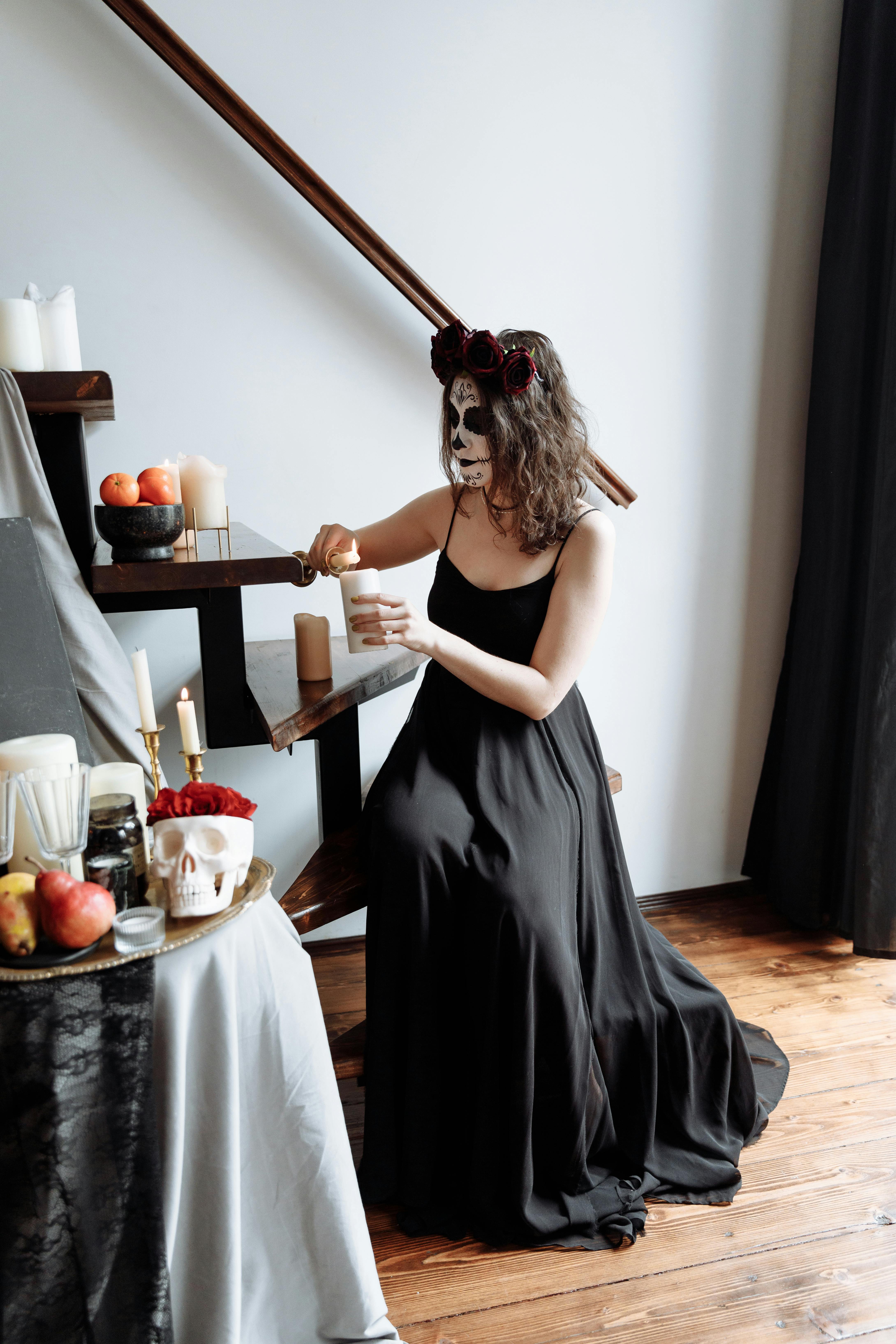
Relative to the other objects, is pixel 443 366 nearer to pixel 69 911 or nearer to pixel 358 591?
pixel 358 591

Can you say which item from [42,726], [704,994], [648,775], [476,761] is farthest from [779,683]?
[42,726]

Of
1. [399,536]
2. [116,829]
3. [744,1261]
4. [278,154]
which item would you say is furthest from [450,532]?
[744,1261]

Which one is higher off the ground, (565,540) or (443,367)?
(443,367)

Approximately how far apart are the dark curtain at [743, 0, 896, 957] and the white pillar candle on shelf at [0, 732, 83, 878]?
5.67 feet

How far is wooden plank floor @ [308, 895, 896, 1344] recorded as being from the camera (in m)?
1.29

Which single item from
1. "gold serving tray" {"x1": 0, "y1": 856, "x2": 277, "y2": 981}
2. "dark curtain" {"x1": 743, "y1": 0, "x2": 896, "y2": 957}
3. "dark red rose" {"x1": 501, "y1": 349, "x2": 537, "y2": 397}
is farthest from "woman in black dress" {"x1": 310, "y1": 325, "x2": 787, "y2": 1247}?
"dark curtain" {"x1": 743, "y1": 0, "x2": 896, "y2": 957}

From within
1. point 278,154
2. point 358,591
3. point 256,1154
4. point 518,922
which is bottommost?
point 256,1154

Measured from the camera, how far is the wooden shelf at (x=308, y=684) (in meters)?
1.48

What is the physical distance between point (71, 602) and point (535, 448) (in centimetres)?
78

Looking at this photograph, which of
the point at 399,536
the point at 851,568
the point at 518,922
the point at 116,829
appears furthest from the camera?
the point at 851,568

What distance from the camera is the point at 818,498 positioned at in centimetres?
227

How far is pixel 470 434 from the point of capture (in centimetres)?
152

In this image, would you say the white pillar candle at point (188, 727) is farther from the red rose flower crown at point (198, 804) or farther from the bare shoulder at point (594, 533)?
the bare shoulder at point (594, 533)

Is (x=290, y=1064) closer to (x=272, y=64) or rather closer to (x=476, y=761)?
(x=476, y=761)
